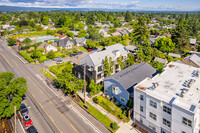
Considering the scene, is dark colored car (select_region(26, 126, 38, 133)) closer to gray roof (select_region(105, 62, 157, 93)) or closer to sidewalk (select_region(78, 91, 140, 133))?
sidewalk (select_region(78, 91, 140, 133))

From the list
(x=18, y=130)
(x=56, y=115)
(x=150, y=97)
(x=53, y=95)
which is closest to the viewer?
(x=150, y=97)

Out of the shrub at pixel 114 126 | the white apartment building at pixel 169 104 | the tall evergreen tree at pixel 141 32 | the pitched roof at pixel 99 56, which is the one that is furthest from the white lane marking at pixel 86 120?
the tall evergreen tree at pixel 141 32

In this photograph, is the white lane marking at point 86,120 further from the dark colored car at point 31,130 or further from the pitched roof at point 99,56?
the pitched roof at point 99,56

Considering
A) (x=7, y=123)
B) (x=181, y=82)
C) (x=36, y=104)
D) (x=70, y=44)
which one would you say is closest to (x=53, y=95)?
(x=36, y=104)

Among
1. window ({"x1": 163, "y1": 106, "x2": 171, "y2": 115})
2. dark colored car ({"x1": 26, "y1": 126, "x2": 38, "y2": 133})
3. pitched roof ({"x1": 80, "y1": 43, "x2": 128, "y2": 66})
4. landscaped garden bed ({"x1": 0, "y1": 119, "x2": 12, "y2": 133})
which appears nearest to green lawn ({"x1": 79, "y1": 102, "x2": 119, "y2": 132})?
window ({"x1": 163, "y1": 106, "x2": 171, "y2": 115})

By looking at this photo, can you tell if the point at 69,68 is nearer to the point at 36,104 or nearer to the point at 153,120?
the point at 36,104

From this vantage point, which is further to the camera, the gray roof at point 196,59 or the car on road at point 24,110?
the gray roof at point 196,59

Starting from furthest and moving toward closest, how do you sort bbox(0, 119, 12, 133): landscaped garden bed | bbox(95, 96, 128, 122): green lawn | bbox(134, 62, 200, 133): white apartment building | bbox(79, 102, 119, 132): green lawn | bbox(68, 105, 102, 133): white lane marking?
bbox(95, 96, 128, 122): green lawn, bbox(79, 102, 119, 132): green lawn, bbox(68, 105, 102, 133): white lane marking, bbox(0, 119, 12, 133): landscaped garden bed, bbox(134, 62, 200, 133): white apartment building
